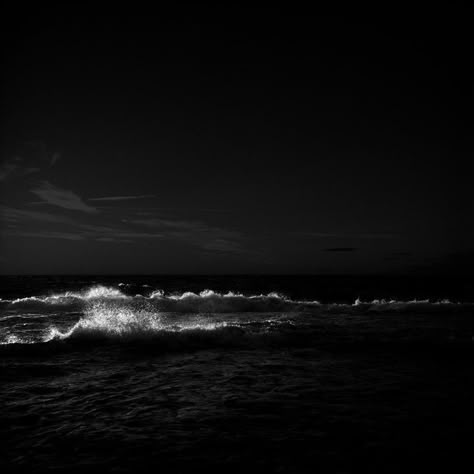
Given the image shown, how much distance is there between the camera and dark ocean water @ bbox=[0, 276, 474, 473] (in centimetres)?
593

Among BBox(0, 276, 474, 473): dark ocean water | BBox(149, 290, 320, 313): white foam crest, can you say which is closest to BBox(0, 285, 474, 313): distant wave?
BBox(149, 290, 320, 313): white foam crest

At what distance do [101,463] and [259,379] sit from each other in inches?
206

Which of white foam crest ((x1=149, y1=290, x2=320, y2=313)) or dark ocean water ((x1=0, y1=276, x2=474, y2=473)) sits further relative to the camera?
white foam crest ((x1=149, y1=290, x2=320, y2=313))

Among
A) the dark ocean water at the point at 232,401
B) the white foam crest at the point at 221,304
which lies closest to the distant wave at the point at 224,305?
the white foam crest at the point at 221,304

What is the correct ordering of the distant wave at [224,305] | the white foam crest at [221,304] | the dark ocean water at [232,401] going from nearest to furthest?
the dark ocean water at [232,401] → the distant wave at [224,305] → the white foam crest at [221,304]

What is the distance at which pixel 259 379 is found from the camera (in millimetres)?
10156

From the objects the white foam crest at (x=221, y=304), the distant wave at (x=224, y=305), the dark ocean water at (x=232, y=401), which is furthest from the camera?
the white foam crest at (x=221, y=304)

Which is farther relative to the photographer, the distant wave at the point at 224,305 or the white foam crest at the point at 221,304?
the white foam crest at the point at 221,304

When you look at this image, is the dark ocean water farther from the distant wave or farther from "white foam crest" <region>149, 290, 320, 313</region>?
"white foam crest" <region>149, 290, 320, 313</region>

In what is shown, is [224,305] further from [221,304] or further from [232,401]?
[232,401]

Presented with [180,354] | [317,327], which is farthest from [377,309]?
[180,354]

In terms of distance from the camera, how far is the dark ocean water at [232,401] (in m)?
5.93

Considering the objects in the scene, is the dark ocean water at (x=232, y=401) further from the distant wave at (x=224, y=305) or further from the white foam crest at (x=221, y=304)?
the white foam crest at (x=221, y=304)

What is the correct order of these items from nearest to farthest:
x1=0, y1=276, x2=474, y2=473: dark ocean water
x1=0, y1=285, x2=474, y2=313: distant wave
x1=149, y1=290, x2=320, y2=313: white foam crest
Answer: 1. x1=0, y1=276, x2=474, y2=473: dark ocean water
2. x1=0, y1=285, x2=474, y2=313: distant wave
3. x1=149, y1=290, x2=320, y2=313: white foam crest
